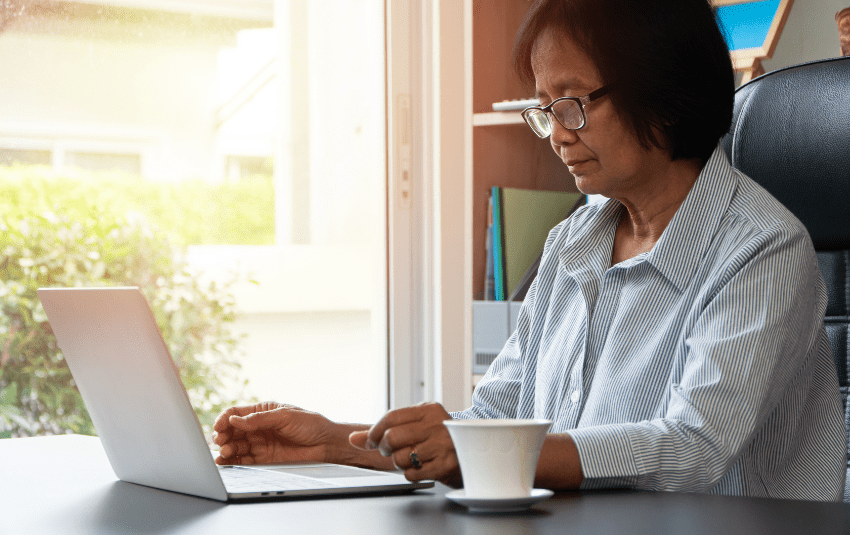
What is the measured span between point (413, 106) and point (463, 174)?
0.39 meters

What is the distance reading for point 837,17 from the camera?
1.84 m

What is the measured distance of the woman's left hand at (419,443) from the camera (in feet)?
2.66

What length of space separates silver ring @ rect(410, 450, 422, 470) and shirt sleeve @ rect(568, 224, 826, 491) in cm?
15

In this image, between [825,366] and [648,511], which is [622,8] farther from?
[648,511]

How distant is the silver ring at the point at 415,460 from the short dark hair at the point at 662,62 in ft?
1.91

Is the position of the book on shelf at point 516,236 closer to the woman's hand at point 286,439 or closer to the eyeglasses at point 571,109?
the eyeglasses at point 571,109

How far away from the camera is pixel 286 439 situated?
3.51ft

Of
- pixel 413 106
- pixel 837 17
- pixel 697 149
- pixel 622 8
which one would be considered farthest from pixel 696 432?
pixel 413 106

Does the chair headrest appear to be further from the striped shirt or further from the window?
the window

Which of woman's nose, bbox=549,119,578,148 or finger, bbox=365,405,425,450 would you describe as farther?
woman's nose, bbox=549,119,578,148

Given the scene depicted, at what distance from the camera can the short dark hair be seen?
1.15 meters

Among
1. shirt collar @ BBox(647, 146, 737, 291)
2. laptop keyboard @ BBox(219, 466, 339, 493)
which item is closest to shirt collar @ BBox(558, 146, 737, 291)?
shirt collar @ BBox(647, 146, 737, 291)

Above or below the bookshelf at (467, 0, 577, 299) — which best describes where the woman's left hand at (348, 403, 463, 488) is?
below

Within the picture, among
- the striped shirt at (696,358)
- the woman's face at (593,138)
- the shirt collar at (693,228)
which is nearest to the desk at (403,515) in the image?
the striped shirt at (696,358)
